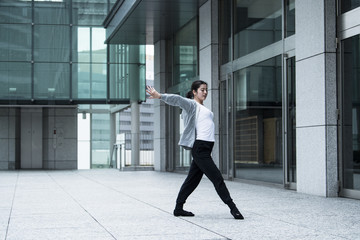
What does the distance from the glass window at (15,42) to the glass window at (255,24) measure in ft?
40.9

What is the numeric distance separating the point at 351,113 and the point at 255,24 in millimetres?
4780

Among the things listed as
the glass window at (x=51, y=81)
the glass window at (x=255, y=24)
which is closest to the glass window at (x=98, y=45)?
the glass window at (x=51, y=81)

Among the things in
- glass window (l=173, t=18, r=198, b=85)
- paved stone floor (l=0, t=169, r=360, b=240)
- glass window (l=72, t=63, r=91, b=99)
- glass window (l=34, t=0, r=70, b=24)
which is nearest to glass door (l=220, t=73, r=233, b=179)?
glass window (l=173, t=18, r=198, b=85)

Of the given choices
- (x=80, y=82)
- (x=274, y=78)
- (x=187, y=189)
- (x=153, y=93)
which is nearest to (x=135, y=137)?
(x=80, y=82)

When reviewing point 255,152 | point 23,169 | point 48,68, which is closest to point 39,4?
→ point 48,68

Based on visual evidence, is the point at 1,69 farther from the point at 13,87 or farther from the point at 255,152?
the point at 255,152

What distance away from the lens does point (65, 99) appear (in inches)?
1001

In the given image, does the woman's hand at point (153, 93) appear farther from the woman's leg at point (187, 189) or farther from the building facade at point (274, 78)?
the building facade at point (274, 78)

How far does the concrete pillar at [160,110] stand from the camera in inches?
921

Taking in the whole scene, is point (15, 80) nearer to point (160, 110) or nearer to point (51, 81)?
point (51, 81)

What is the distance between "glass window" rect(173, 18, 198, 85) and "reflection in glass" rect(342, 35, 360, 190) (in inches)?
363

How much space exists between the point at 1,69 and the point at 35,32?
2.19m

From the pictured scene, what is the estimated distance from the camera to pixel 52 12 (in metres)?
25.7

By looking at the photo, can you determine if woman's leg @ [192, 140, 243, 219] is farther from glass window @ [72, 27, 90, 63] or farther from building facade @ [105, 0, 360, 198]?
glass window @ [72, 27, 90, 63]
